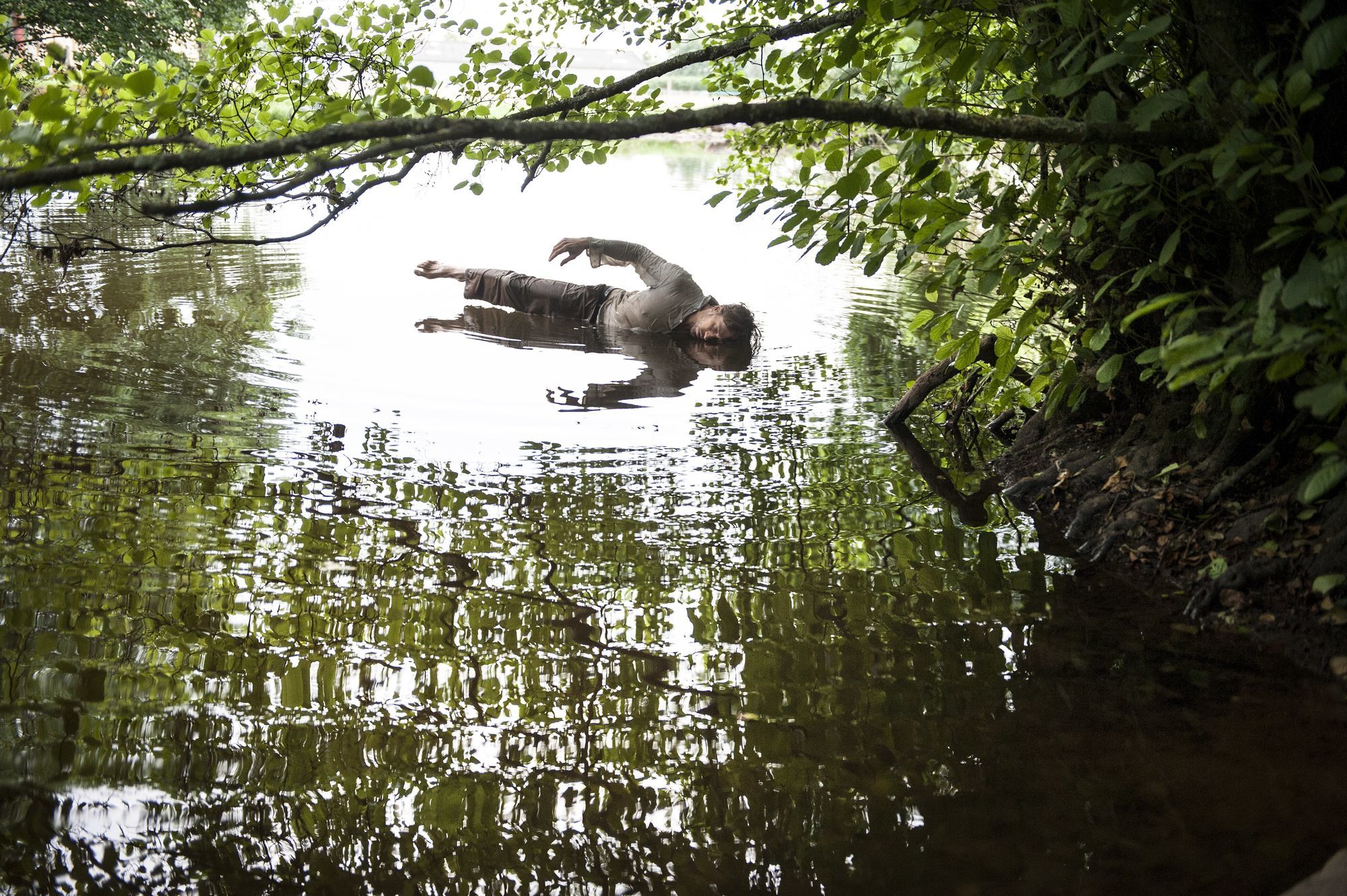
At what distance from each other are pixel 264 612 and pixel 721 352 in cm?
621

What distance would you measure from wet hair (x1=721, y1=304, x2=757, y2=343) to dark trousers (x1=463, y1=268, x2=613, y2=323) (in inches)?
66.7

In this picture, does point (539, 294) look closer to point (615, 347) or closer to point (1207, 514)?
point (615, 347)

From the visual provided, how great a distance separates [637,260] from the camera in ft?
34.2

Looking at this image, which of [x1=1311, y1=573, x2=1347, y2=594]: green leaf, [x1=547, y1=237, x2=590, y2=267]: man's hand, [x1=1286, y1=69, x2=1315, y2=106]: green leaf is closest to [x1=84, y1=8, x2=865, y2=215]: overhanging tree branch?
[x1=1286, y1=69, x2=1315, y2=106]: green leaf

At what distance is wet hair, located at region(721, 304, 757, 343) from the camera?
31.4 ft

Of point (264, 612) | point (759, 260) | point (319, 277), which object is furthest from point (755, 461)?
point (759, 260)

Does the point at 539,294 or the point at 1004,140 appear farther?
the point at 539,294

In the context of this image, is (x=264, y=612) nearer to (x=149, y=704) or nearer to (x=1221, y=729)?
(x=149, y=704)

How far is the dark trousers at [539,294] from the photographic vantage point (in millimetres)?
10609

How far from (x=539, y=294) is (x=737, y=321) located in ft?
7.64

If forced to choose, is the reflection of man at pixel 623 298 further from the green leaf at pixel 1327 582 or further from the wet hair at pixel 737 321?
the green leaf at pixel 1327 582

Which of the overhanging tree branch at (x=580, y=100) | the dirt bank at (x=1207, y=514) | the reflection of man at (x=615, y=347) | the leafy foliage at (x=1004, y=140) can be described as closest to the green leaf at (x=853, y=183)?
the leafy foliage at (x=1004, y=140)

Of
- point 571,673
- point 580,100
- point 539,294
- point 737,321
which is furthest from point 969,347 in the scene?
point 539,294

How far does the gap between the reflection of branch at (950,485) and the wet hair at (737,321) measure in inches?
118
